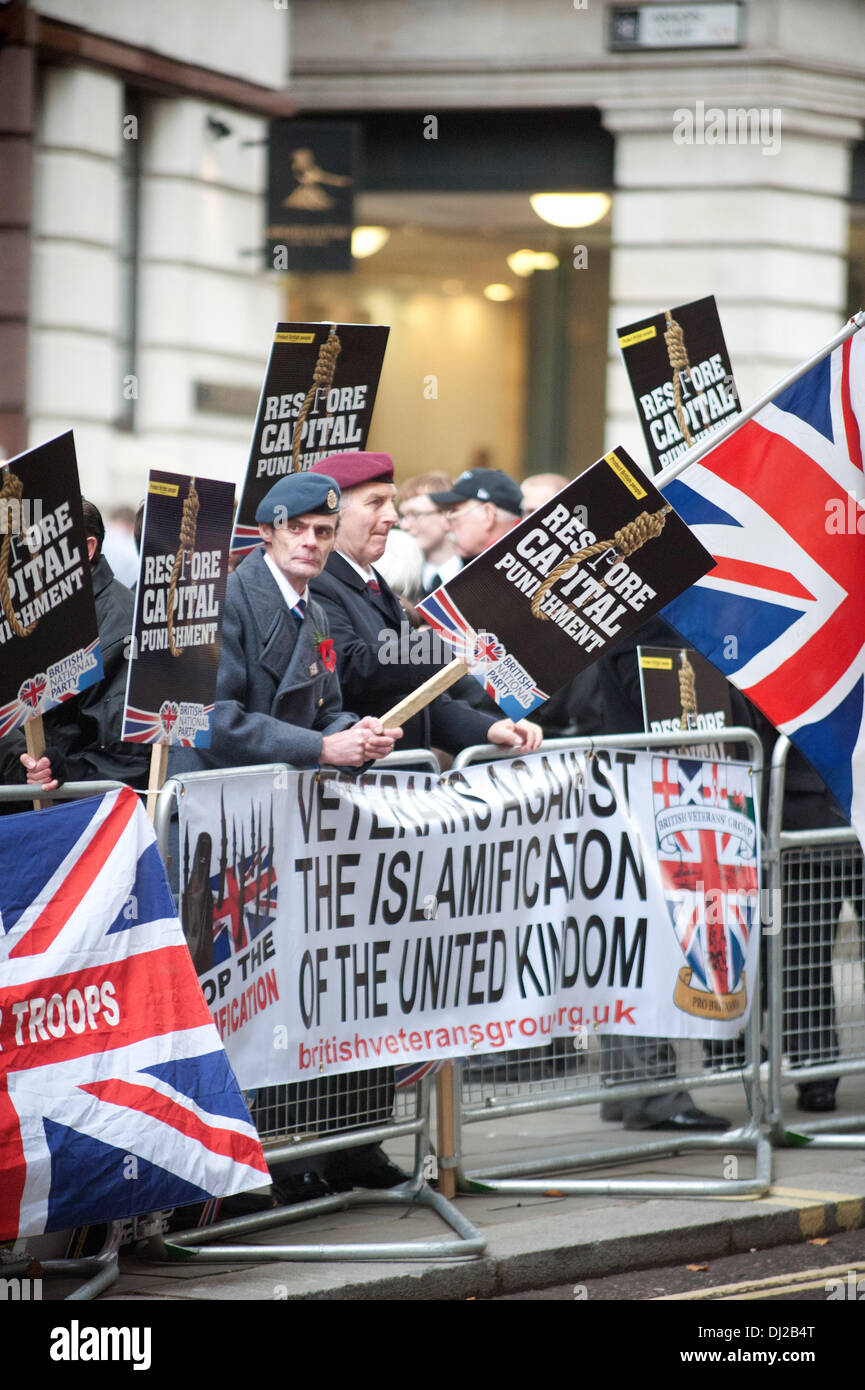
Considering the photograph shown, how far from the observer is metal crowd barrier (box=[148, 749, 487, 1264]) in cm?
522

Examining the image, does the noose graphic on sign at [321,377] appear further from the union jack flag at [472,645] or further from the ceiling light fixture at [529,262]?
the ceiling light fixture at [529,262]

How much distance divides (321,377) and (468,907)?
1.84m

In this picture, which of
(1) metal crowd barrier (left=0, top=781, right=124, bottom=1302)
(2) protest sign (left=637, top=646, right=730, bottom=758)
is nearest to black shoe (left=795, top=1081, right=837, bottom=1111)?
(2) protest sign (left=637, top=646, right=730, bottom=758)

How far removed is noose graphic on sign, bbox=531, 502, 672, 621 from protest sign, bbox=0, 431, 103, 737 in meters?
1.35

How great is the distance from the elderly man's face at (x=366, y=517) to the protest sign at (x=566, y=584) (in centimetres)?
77

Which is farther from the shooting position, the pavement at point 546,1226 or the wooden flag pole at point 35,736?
the pavement at point 546,1226

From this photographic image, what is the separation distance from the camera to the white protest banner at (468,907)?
Answer: 527 centimetres

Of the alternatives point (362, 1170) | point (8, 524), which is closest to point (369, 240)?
point (362, 1170)

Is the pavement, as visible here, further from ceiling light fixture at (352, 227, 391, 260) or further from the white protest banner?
ceiling light fixture at (352, 227, 391, 260)

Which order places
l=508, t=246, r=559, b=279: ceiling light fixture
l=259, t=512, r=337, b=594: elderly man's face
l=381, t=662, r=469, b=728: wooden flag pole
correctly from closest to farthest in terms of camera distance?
l=381, t=662, r=469, b=728: wooden flag pole → l=259, t=512, r=337, b=594: elderly man's face → l=508, t=246, r=559, b=279: ceiling light fixture

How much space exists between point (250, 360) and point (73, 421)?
1.96m

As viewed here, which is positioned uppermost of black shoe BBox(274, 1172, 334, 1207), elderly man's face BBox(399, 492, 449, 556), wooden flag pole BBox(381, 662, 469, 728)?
elderly man's face BBox(399, 492, 449, 556)

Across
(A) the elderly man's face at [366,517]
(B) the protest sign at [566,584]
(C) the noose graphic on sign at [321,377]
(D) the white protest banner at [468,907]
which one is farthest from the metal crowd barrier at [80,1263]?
(C) the noose graphic on sign at [321,377]

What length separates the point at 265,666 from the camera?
5.61 meters
